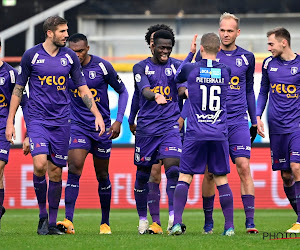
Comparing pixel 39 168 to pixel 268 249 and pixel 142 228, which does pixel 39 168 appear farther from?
pixel 268 249

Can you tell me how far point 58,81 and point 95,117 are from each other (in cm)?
79

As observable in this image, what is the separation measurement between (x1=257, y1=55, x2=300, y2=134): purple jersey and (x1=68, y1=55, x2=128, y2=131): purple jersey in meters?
2.03

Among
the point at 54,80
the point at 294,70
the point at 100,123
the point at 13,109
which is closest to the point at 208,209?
the point at 100,123

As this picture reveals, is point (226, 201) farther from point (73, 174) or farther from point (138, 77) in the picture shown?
point (73, 174)

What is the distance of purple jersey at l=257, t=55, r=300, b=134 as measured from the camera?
11367mm

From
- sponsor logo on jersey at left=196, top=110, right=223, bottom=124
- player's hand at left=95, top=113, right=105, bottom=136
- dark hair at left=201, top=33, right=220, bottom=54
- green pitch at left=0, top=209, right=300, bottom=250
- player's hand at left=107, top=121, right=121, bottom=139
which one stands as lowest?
green pitch at left=0, top=209, right=300, bottom=250

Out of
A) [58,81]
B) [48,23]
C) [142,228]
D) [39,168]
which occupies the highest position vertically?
[48,23]

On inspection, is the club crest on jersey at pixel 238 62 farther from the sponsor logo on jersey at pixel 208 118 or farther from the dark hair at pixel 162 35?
the sponsor logo on jersey at pixel 208 118

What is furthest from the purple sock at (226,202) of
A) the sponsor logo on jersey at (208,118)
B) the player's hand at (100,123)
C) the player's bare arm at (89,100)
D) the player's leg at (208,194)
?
the player's bare arm at (89,100)

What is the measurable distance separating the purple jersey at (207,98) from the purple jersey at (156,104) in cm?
123

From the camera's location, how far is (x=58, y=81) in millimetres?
10547

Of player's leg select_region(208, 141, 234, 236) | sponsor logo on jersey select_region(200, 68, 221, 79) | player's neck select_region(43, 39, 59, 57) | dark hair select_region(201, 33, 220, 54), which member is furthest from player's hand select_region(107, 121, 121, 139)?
dark hair select_region(201, 33, 220, 54)

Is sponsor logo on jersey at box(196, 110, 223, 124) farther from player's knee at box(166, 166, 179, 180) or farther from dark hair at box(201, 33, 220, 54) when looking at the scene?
player's knee at box(166, 166, 179, 180)

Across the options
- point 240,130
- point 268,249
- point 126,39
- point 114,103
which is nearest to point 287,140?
point 240,130
